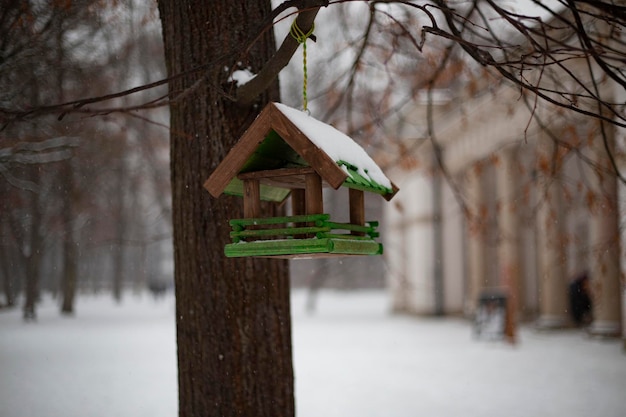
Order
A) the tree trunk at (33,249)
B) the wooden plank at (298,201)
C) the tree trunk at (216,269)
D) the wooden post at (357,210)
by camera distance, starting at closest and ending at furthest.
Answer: the wooden post at (357,210), the wooden plank at (298,201), the tree trunk at (216,269), the tree trunk at (33,249)

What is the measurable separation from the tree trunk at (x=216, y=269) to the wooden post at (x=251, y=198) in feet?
2.86

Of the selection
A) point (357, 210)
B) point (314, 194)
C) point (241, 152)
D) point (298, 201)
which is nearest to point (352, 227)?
point (357, 210)

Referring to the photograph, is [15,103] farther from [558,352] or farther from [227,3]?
[558,352]

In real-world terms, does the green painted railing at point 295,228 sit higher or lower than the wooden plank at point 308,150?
lower

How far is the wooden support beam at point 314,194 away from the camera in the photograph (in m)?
3.75

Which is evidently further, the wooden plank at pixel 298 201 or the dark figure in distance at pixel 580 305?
the dark figure in distance at pixel 580 305

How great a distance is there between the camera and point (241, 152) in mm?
3777

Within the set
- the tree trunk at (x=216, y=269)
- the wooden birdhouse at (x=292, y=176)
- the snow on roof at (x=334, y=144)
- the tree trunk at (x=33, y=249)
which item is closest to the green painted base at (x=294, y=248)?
the wooden birdhouse at (x=292, y=176)

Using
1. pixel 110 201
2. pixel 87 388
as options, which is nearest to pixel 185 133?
pixel 87 388

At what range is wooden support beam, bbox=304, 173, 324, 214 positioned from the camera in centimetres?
375

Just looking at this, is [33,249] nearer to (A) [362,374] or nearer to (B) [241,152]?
(A) [362,374]

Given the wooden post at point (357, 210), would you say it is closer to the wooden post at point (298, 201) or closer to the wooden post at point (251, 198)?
the wooden post at point (298, 201)

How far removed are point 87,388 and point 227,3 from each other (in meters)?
7.31

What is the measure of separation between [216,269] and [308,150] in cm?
144
